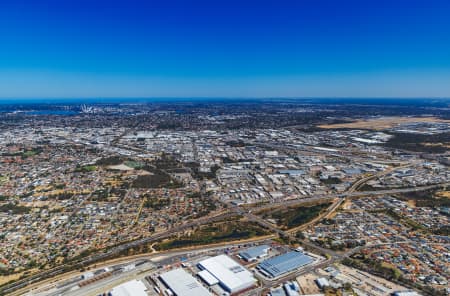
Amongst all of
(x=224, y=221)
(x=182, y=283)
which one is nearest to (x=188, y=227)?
(x=224, y=221)

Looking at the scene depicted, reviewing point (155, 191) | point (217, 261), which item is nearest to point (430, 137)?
point (155, 191)

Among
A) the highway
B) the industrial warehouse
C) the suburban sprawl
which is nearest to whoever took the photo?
the suburban sprawl

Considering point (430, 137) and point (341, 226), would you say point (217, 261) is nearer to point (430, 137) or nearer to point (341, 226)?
point (341, 226)

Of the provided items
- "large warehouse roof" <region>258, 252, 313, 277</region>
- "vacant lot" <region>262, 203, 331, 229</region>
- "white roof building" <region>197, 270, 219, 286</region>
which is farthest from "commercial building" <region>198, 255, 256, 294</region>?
"vacant lot" <region>262, 203, 331, 229</region>

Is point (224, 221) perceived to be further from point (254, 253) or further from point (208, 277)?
point (208, 277)

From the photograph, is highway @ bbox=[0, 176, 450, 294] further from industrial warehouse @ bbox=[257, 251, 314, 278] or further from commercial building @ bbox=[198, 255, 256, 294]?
commercial building @ bbox=[198, 255, 256, 294]
